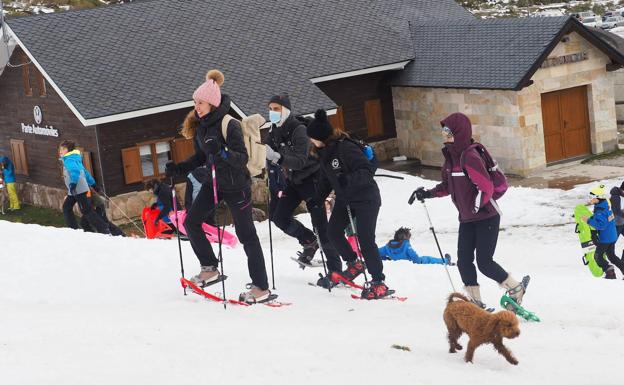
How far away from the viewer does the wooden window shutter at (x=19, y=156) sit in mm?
27141

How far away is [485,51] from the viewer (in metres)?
25.9

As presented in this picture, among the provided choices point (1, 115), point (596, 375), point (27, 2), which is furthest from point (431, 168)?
point (27, 2)

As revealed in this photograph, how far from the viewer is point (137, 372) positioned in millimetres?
7012

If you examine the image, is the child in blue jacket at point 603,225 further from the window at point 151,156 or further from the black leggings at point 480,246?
the window at point 151,156

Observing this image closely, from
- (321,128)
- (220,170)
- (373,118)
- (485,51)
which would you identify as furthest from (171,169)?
(373,118)

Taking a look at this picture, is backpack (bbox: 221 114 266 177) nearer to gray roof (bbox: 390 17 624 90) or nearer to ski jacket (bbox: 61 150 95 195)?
ski jacket (bbox: 61 150 95 195)

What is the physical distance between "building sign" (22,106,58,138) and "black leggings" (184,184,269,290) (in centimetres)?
1658

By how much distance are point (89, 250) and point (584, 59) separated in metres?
17.4

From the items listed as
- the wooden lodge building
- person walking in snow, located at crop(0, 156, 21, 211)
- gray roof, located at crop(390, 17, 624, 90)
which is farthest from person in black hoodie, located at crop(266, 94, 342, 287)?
person walking in snow, located at crop(0, 156, 21, 211)

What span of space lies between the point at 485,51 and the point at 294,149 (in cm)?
1684

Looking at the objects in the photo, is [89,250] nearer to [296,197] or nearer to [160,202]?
[296,197]

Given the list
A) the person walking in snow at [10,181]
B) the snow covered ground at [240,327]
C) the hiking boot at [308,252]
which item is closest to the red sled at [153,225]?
the snow covered ground at [240,327]

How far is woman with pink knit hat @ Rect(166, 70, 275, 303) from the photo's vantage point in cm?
905

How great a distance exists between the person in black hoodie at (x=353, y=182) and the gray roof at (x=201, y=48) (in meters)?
13.9
